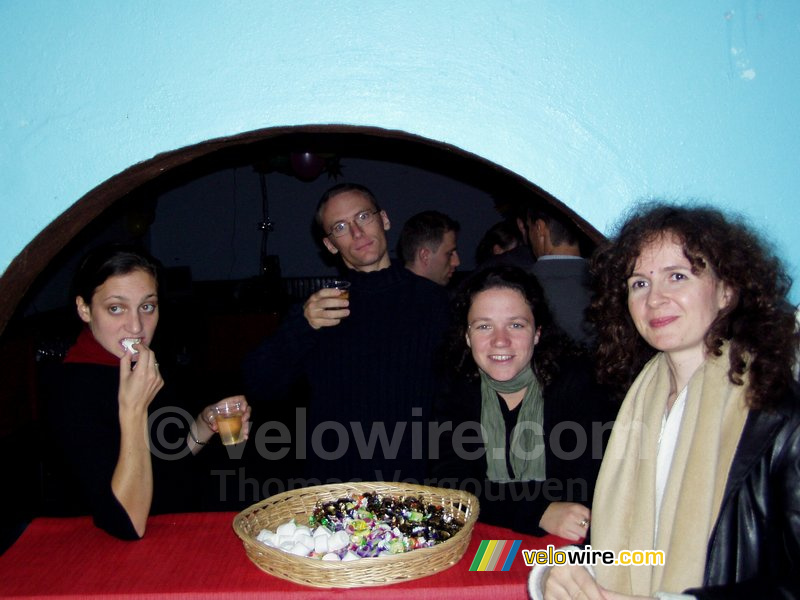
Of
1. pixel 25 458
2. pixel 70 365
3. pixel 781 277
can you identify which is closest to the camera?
pixel 781 277

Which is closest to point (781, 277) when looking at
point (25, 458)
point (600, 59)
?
point (600, 59)

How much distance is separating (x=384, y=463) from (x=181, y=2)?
1.46 meters

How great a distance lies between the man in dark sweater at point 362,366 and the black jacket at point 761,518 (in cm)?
108

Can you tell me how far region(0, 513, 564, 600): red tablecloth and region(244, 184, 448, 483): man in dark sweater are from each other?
1.59ft

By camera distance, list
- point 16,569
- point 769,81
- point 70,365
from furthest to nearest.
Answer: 1. point 70,365
2. point 769,81
3. point 16,569

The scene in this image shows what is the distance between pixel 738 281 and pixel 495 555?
32.7 inches

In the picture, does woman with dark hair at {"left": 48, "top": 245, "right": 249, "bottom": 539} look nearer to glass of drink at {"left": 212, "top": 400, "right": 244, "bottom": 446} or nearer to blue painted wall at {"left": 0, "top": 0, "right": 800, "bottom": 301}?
glass of drink at {"left": 212, "top": 400, "right": 244, "bottom": 446}

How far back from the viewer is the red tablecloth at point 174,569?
4.94 ft

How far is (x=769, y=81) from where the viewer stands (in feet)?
5.71

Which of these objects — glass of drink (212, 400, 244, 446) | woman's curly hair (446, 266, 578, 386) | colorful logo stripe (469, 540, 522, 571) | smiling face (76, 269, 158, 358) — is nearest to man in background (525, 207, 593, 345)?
woman's curly hair (446, 266, 578, 386)

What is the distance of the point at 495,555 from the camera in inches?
65.2

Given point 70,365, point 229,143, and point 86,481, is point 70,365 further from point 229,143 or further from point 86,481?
point 229,143

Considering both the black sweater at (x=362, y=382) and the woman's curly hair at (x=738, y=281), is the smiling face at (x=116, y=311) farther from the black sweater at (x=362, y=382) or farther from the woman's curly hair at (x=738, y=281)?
the woman's curly hair at (x=738, y=281)

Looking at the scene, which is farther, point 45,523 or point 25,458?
point 25,458
